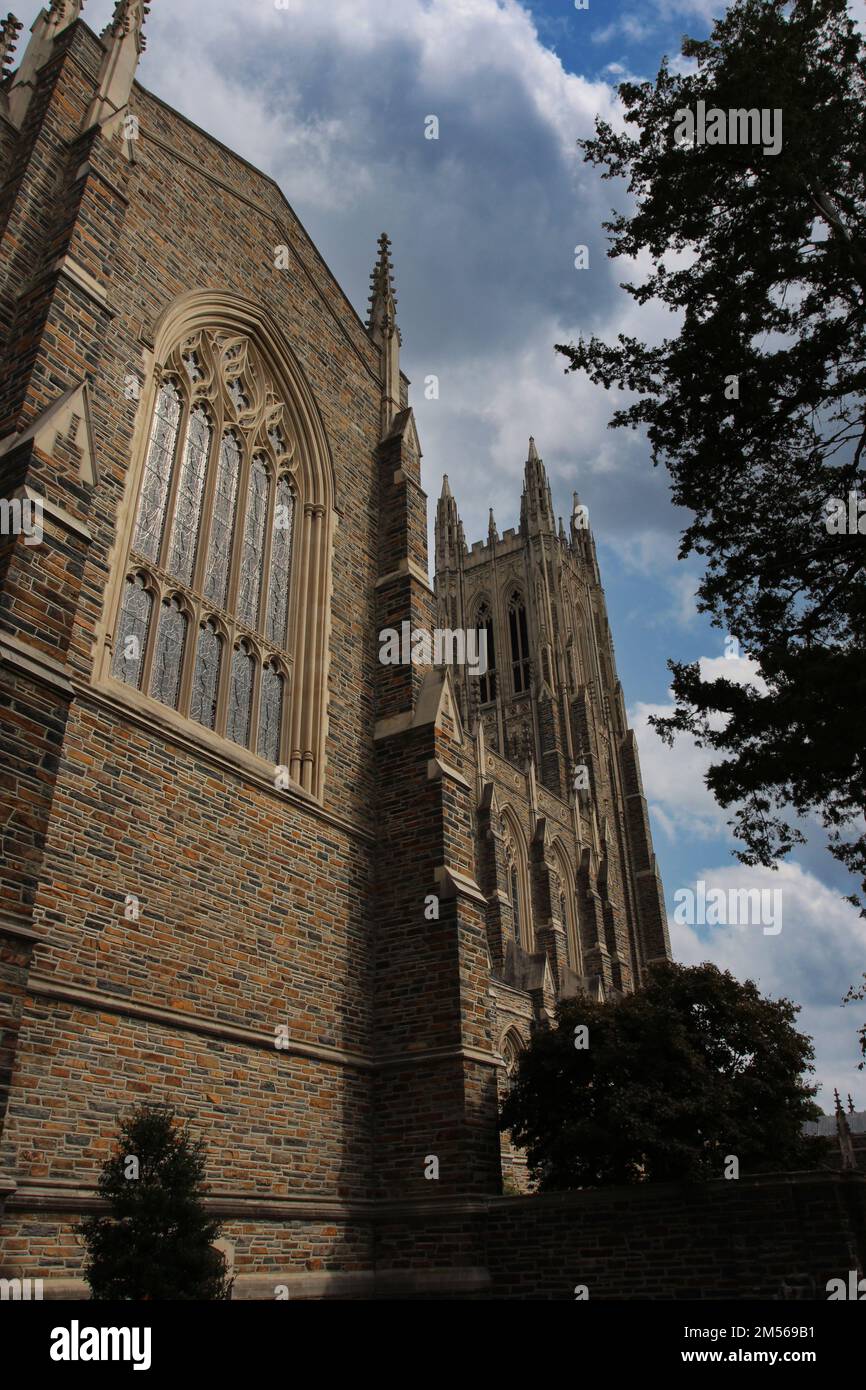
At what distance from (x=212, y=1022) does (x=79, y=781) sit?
2.56 m

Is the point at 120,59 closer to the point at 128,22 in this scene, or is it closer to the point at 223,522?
the point at 128,22

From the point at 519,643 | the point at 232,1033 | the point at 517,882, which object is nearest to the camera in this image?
the point at 232,1033

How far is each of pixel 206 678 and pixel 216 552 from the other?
66.1 inches

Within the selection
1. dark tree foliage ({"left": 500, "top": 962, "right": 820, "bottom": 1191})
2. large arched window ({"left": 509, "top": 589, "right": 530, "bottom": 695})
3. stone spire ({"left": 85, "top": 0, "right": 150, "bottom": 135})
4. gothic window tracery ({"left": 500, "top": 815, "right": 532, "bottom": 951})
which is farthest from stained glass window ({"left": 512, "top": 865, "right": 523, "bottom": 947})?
stone spire ({"left": 85, "top": 0, "right": 150, "bottom": 135})

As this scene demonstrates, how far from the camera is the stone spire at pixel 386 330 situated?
15633 millimetres

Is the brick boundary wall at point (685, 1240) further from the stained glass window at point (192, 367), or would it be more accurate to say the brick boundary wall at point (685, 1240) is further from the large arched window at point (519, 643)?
the large arched window at point (519, 643)

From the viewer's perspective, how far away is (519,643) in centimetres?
5675

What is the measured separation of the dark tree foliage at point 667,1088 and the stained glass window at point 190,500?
9.12m

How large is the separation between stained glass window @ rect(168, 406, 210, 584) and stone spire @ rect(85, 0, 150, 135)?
335 cm

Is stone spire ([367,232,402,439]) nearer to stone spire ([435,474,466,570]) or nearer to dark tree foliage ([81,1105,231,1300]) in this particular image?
dark tree foliage ([81,1105,231,1300])

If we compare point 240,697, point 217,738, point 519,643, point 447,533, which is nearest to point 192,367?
point 240,697

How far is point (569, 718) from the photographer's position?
50875mm

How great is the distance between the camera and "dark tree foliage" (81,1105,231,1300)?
20.9ft

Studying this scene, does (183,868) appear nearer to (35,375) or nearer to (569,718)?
(35,375)
